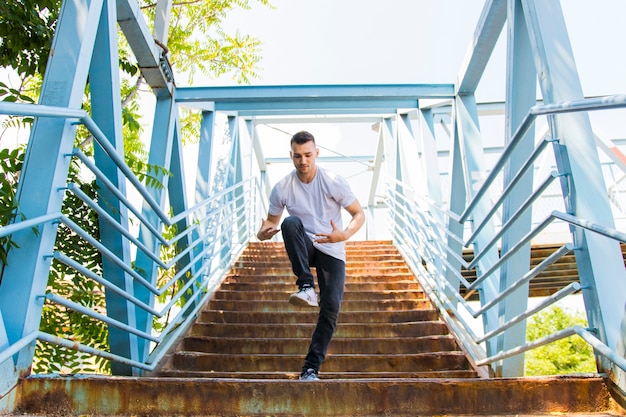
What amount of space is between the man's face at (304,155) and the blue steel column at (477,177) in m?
1.71

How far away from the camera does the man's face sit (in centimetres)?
347

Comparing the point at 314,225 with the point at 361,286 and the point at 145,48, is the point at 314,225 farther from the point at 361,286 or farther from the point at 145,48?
the point at 361,286

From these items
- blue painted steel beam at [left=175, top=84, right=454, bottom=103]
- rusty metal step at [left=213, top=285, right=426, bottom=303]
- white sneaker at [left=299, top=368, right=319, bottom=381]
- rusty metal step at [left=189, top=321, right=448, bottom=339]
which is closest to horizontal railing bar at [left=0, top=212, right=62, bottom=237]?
white sneaker at [left=299, top=368, right=319, bottom=381]

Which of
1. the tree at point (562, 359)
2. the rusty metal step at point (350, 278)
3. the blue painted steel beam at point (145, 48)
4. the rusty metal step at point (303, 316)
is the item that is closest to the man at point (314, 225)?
the blue painted steel beam at point (145, 48)

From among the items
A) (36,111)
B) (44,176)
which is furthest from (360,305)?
(36,111)

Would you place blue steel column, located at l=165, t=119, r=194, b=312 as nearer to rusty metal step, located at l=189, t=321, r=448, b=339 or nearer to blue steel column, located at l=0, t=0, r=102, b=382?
rusty metal step, located at l=189, t=321, r=448, b=339

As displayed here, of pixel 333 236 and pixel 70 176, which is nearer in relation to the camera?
pixel 333 236

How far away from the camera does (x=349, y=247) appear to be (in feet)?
27.3

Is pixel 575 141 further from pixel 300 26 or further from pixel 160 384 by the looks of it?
pixel 300 26

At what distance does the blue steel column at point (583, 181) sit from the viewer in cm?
247

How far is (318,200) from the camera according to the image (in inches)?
143

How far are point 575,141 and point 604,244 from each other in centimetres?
52

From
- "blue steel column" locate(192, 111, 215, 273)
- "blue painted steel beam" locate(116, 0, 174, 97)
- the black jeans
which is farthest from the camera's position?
"blue steel column" locate(192, 111, 215, 273)

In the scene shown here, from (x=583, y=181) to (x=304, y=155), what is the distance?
5.06ft
